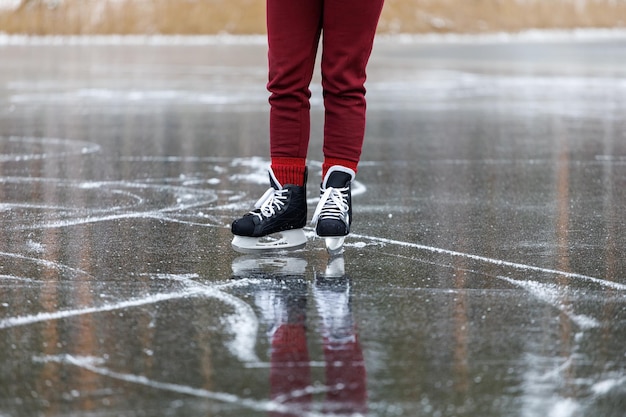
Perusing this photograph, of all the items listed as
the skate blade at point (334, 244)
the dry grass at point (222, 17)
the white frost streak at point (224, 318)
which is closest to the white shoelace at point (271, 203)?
the skate blade at point (334, 244)

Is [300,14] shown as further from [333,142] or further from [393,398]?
[393,398]

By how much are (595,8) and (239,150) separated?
34994 millimetres

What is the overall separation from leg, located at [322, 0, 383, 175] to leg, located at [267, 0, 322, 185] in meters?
0.06

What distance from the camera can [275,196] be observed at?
3.91m

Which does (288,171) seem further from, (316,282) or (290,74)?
(316,282)

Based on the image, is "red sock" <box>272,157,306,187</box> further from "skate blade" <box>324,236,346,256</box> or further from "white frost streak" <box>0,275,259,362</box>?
"white frost streak" <box>0,275,259,362</box>

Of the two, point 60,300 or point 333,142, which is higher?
point 333,142

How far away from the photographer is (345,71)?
3.86 metres

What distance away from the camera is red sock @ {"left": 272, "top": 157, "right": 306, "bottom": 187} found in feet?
→ 12.9

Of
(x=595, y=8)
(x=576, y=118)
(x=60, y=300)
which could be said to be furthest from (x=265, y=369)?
(x=595, y=8)

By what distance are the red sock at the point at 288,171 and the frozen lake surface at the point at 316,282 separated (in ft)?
0.77

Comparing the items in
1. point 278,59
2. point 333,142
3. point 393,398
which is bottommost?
point 393,398

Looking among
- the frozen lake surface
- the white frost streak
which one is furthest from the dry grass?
the white frost streak

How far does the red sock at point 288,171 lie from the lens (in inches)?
154
